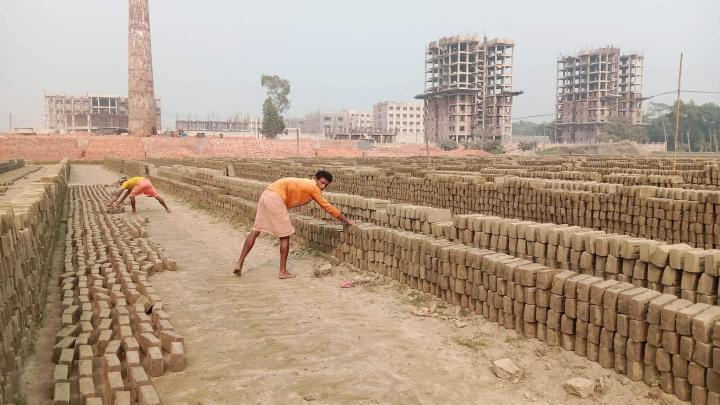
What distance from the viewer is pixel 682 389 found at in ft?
10.4

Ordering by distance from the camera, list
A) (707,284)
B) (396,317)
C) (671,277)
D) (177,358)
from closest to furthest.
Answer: (707,284)
(177,358)
(671,277)
(396,317)

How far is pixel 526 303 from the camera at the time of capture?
423 centimetres

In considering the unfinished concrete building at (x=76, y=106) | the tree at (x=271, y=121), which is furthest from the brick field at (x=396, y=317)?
the unfinished concrete building at (x=76, y=106)

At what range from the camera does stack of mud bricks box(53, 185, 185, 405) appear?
327 centimetres

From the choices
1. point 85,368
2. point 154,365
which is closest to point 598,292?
point 154,365

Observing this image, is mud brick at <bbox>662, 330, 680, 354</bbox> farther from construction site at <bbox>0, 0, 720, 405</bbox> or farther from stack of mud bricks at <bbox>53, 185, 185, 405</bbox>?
stack of mud bricks at <bbox>53, 185, 185, 405</bbox>

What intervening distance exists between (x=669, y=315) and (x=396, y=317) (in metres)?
2.25

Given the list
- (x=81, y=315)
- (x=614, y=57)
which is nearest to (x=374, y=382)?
(x=81, y=315)

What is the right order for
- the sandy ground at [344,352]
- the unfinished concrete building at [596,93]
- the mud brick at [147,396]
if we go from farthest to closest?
1. the unfinished concrete building at [596,93]
2. the sandy ground at [344,352]
3. the mud brick at [147,396]

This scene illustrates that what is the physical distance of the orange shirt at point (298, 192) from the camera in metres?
6.27

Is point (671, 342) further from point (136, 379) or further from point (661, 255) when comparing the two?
point (136, 379)

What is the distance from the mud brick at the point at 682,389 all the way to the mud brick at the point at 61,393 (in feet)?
11.6

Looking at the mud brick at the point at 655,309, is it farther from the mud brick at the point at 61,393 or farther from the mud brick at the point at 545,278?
the mud brick at the point at 61,393

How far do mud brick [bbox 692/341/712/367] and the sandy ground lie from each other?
303 mm
